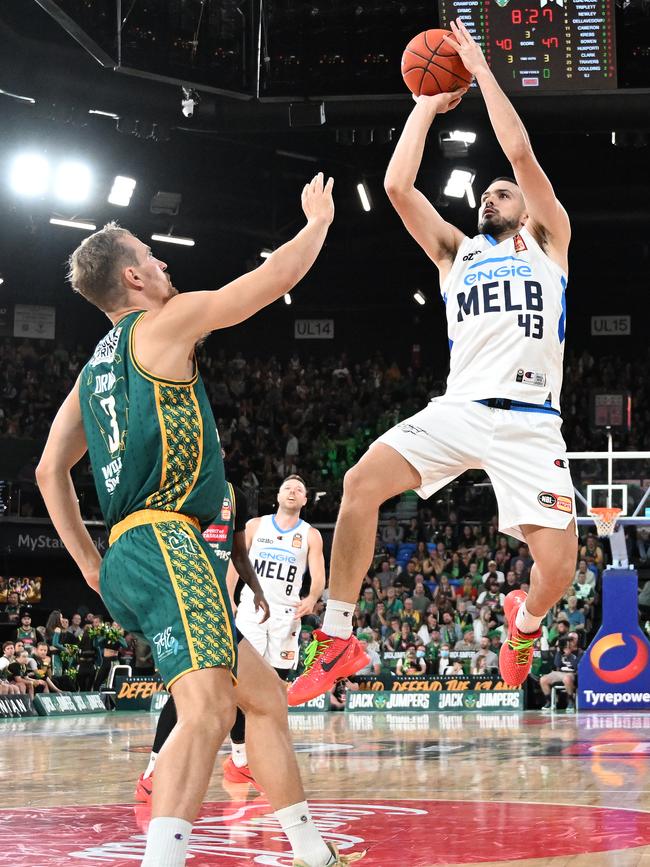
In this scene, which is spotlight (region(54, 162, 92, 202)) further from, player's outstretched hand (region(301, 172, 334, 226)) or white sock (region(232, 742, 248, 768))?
player's outstretched hand (region(301, 172, 334, 226))

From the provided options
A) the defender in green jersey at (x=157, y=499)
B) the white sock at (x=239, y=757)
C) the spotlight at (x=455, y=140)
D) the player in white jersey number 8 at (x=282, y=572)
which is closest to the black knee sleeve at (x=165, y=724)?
the white sock at (x=239, y=757)

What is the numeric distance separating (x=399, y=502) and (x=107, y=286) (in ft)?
73.6

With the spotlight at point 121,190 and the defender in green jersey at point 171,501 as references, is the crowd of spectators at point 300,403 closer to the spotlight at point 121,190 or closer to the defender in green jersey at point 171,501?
the spotlight at point 121,190

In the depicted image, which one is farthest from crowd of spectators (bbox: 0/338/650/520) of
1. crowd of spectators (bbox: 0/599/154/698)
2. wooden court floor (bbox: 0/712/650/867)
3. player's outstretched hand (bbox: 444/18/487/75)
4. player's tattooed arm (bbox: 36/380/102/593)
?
player's tattooed arm (bbox: 36/380/102/593)

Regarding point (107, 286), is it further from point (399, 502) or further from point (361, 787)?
point (399, 502)

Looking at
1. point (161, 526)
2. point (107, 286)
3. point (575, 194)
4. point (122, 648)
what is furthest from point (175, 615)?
point (575, 194)

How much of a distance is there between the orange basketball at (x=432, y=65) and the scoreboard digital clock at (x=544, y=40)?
788cm

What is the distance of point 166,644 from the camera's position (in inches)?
144

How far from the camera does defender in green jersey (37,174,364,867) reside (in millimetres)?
3594

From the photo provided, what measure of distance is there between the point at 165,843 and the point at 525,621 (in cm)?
302

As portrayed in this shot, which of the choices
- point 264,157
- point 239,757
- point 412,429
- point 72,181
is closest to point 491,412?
point 412,429

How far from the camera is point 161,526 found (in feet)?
12.8

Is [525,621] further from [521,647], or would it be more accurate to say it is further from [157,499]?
[157,499]

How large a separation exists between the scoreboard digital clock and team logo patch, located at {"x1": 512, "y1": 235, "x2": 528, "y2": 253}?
8.20 m
